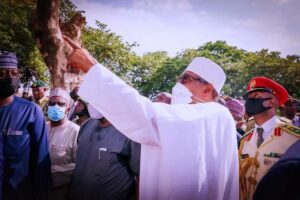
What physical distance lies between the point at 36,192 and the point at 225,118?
194 centimetres

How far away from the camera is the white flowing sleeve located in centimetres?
155

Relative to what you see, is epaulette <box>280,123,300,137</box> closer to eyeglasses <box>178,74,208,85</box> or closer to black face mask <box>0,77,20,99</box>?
eyeglasses <box>178,74,208,85</box>

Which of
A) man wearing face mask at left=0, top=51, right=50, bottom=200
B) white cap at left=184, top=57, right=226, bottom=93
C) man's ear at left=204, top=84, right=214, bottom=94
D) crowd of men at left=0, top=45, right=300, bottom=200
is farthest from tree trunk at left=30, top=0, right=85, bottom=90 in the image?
man's ear at left=204, top=84, right=214, bottom=94

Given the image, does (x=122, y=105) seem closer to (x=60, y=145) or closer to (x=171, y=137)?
(x=171, y=137)

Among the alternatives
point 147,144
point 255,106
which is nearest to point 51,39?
point 255,106

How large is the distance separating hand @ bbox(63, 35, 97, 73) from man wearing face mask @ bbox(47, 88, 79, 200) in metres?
2.07

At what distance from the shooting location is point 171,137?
1.69 metres

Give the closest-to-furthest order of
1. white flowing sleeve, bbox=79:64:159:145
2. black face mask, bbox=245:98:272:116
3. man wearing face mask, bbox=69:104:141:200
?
white flowing sleeve, bbox=79:64:159:145 → man wearing face mask, bbox=69:104:141:200 → black face mask, bbox=245:98:272:116

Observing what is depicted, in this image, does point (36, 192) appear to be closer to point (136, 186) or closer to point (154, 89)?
point (136, 186)

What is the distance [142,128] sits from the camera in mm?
1581

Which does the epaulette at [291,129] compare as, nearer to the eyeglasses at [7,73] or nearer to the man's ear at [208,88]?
the man's ear at [208,88]

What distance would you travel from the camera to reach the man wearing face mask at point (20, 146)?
2.58m

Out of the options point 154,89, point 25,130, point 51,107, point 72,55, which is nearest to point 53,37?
point 51,107

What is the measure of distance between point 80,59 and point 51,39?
37.8 ft
